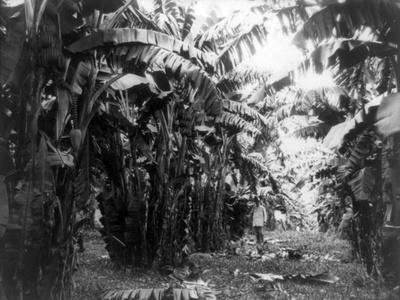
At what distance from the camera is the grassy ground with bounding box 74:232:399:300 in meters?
6.89

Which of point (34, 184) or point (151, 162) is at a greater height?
point (151, 162)

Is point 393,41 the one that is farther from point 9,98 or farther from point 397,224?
Answer: point 9,98

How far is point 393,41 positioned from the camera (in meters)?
6.11

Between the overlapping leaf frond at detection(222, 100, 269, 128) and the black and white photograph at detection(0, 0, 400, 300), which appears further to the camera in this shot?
the overlapping leaf frond at detection(222, 100, 269, 128)

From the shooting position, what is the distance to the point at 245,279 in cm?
830

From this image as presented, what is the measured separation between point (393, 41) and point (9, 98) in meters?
5.17

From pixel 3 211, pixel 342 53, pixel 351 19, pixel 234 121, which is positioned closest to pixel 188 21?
pixel 234 121

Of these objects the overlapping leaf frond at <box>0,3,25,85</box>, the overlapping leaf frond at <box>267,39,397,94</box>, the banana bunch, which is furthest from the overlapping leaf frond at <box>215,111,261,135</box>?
the overlapping leaf frond at <box>0,3,25,85</box>

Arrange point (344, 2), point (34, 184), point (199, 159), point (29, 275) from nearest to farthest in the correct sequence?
point (34, 184) → point (29, 275) → point (344, 2) → point (199, 159)

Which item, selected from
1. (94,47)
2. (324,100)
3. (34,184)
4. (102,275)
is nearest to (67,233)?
(34,184)

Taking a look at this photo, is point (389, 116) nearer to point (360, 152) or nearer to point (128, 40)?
point (360, 152)

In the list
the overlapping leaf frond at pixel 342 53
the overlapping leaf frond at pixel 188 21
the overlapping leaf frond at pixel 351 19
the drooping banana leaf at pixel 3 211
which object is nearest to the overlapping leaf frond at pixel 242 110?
the overlapping leaf frond at pixel 188 21

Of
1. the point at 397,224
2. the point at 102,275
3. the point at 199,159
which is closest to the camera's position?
the point at 397,224

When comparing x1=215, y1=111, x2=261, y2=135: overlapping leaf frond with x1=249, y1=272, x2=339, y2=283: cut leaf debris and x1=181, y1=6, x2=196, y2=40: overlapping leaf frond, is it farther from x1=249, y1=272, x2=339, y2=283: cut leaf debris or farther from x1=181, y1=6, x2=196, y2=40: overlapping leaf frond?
x1=249, y1=272, x2=339, y2=283: cut leaf debris
